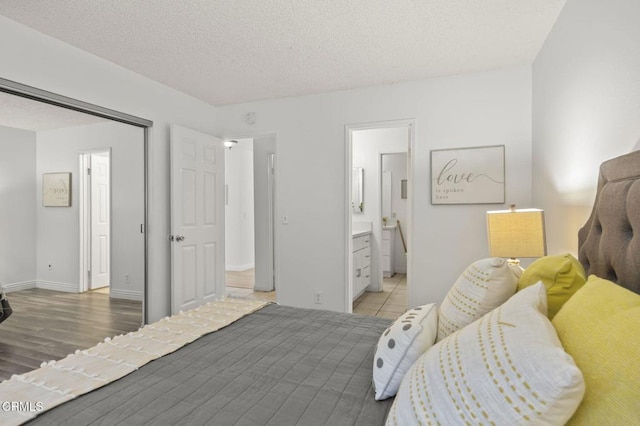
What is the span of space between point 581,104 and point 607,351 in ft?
5.39

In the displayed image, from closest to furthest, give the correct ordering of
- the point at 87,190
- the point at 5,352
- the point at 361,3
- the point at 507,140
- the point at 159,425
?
the point at 159,425 → the point at 361,3 → the point at 5,352 → the point at 507,140 → the point at 87,190

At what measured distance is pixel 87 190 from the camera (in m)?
4.97

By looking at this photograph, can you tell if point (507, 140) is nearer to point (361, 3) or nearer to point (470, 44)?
point (470, 44)

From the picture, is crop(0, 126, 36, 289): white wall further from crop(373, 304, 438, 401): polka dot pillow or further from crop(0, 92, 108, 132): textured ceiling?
crop(373, 304, 438, 401): polka dot pillow

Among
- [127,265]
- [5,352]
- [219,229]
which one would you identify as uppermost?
[219,229]

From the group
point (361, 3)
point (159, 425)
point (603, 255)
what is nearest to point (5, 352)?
point (159, 425)

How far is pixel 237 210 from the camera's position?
6.79m

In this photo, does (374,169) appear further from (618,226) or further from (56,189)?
(56,189)

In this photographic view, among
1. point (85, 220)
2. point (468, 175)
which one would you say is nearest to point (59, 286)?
point (85, 220)

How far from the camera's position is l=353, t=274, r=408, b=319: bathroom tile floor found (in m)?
3.96

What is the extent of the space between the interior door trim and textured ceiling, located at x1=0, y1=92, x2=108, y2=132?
1.36 meters

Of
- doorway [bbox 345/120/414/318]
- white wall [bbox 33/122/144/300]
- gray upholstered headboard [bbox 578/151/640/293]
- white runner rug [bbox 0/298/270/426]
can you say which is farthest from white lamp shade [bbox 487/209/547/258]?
white wall [bbox 33/122/144/300]

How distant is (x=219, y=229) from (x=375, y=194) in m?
2.28

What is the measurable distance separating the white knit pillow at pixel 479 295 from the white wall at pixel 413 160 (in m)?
2.11
